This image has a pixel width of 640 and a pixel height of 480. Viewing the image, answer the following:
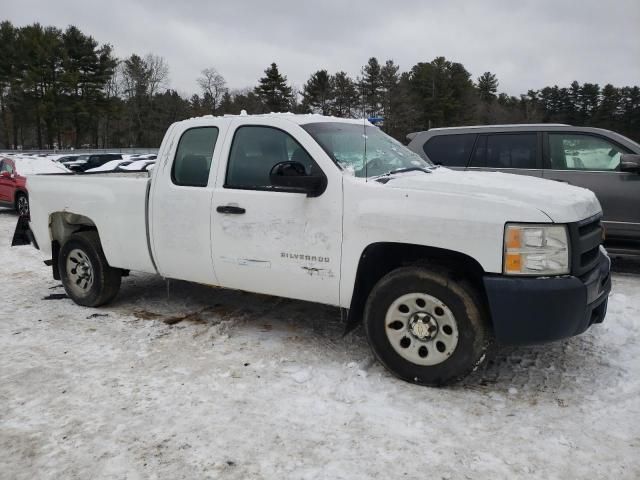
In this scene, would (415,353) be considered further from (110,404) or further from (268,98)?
(268,98)

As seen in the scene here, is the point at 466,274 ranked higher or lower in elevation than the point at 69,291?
higher

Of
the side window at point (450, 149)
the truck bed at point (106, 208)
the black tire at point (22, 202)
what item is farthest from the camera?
the black tire at point (22, 202)

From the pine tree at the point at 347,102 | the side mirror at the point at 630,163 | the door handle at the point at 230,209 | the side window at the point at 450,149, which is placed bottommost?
the door handle at the point at 230,209

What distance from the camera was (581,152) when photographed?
278 inches

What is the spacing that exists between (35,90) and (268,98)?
25.9 meters

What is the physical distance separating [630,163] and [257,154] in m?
4.84

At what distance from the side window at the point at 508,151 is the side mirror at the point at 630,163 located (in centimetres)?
104

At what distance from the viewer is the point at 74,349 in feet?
14.7

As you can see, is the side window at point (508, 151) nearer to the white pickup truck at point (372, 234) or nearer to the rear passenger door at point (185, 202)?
the white pickup truck at point (372, 234)

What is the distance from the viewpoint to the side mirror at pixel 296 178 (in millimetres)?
3836

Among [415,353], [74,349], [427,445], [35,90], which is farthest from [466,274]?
[35,90]

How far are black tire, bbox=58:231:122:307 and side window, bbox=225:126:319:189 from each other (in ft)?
6.23

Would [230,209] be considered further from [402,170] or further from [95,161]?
[95,161]

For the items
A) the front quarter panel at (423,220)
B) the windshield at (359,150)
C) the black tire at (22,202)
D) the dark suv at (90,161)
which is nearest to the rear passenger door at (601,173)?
the windshield at (359,150)
